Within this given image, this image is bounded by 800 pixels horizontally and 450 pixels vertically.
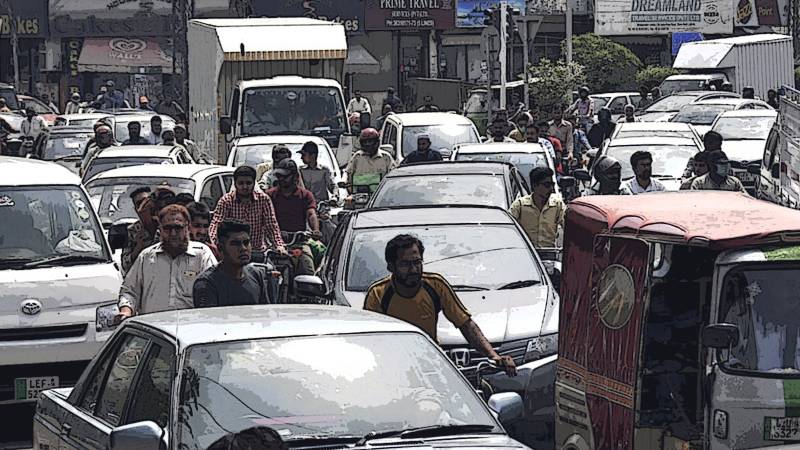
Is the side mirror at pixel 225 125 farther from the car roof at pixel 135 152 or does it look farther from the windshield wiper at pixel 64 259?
the windshield wiper at pixel 64 259

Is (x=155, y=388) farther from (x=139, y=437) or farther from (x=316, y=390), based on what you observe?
(x=316, y=390)

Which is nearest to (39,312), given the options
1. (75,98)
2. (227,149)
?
(227,149)

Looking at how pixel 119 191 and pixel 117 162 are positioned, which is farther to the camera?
pixel 117 162

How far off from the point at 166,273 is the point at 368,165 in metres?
10.1

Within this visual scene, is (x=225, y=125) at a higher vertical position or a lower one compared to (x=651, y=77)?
higher

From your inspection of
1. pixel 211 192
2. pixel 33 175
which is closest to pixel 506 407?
pixel 33 175

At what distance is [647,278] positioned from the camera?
7605 millimetres

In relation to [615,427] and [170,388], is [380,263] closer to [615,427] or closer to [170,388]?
[615,427]

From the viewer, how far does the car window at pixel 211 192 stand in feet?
50.7

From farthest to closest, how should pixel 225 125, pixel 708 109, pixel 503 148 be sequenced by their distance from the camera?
pixel 708 109, pixel 225 125, pixel 503 148

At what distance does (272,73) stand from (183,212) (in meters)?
17.2

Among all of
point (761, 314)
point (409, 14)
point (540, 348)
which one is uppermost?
point (409, 14)

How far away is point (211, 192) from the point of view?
51.5ft

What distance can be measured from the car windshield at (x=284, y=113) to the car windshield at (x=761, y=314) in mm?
17993
